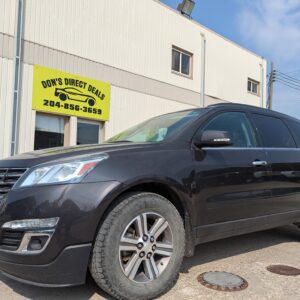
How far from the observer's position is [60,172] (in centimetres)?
295

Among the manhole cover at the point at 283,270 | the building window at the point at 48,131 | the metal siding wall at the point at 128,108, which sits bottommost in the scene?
the manhole cover at the point at 283,270

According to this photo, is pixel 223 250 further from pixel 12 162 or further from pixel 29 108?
pixel 29 108

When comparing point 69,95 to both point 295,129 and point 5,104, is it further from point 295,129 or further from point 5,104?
point 295,129

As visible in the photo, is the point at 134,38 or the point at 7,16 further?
the point at 134,38

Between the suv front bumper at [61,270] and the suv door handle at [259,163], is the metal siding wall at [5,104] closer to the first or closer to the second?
the suv door handle at [259,163]

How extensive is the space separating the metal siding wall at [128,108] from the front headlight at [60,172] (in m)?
9.74

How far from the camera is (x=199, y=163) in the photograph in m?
3.64

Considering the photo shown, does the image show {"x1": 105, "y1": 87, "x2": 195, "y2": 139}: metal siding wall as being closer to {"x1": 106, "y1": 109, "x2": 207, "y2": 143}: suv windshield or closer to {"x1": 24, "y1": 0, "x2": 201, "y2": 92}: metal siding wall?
{"x1": 24, "y1": 0, "x2": 201, "y2": 92}: metal siding wall

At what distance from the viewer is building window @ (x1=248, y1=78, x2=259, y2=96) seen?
20.4 m

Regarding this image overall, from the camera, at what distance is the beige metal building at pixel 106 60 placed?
10.3 meters

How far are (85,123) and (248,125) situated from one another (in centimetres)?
854

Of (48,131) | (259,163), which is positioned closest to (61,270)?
(259,163)

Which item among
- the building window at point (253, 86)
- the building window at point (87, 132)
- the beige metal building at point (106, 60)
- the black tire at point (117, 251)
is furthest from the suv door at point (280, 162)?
the building window at point (253, 86)

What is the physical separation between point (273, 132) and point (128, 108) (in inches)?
353
